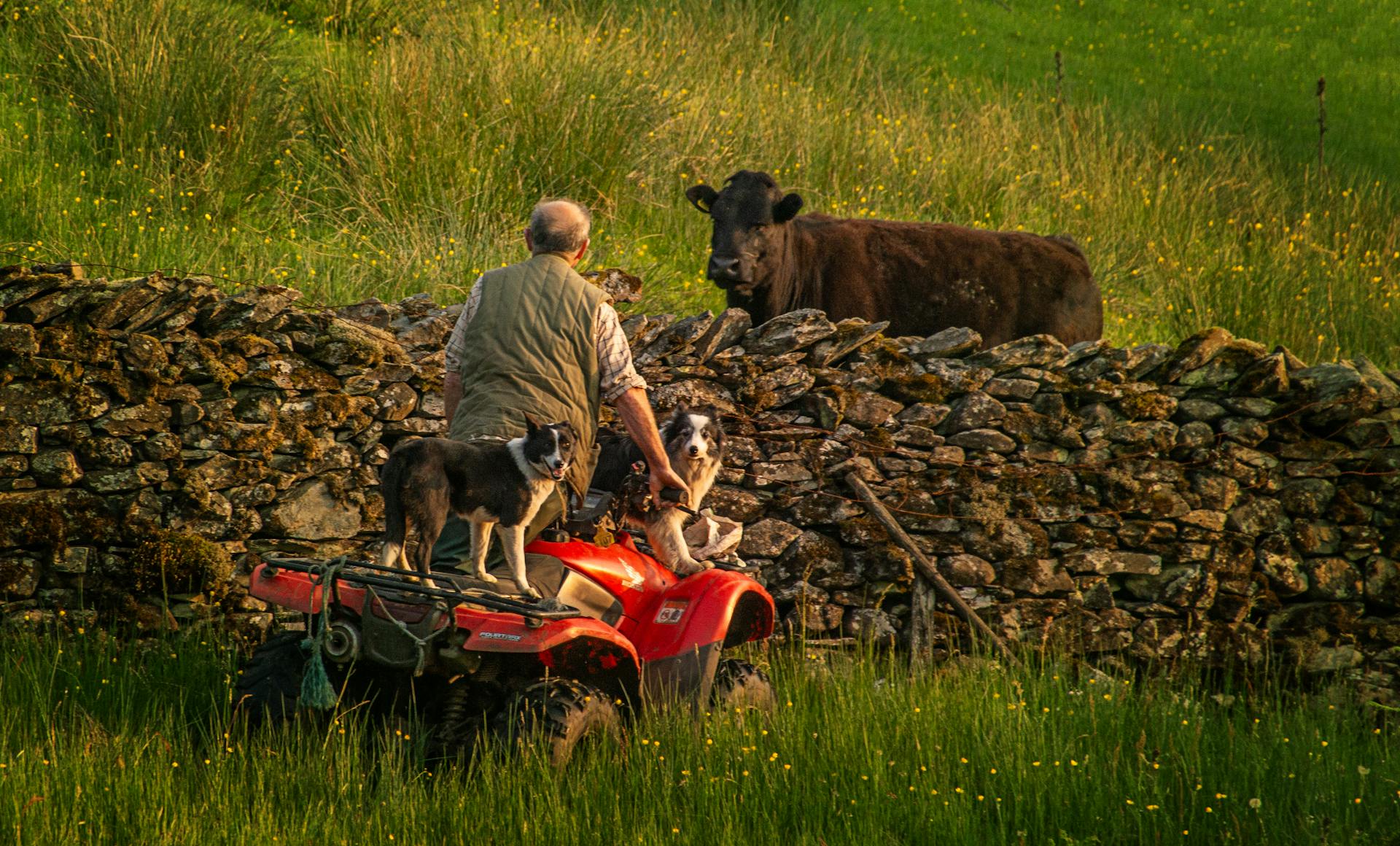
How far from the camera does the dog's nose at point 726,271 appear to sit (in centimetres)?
902

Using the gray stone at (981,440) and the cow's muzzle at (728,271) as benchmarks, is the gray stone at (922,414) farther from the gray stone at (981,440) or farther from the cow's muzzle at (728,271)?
the cow's muzzle at (728,271)

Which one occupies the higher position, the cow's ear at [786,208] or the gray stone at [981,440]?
the cow's ear at [786,208]

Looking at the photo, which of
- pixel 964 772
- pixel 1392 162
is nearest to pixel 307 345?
pixel 964 772

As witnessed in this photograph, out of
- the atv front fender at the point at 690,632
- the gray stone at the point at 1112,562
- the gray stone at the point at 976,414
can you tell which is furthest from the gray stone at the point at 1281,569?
the atv front fender at the point at 690,632

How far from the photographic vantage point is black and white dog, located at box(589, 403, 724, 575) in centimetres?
566

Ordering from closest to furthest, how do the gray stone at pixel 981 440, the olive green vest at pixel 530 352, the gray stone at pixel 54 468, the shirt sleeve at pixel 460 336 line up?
1. the olive green vest at pixel 530 352
2. the shirt sleeve at pixel 460 336
3. the gray stone at pixel 54 468
4. the gray stone at pixel 981 440

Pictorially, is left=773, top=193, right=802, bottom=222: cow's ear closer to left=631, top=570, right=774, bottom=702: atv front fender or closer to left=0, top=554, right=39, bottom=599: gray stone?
left=631, top=570, right=774, bottom=702: atv front fender

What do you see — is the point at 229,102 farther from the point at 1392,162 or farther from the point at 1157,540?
the point at 1392,162

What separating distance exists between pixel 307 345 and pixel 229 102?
478cm

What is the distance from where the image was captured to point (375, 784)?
5086 millimetres

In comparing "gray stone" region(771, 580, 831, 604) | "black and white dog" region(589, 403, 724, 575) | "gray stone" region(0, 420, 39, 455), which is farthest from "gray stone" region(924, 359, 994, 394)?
"gray stone" region(0, 420, 39, 455)

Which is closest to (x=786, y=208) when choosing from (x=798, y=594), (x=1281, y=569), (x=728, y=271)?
(x=728, y=271)

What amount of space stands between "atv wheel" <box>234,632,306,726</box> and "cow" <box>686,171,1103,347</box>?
4.70 m

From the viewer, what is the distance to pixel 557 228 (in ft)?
17.5
